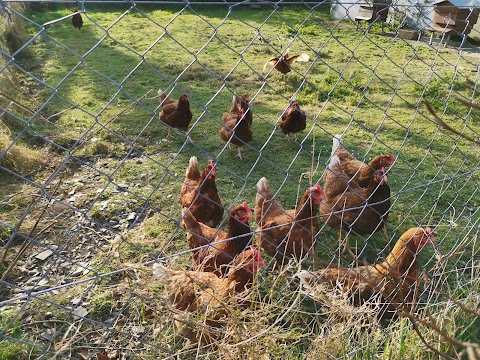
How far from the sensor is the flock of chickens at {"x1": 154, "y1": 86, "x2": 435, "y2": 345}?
6.38 feet

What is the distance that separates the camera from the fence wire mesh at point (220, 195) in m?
1.73

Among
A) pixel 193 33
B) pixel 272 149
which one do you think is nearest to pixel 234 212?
pixel 272 149

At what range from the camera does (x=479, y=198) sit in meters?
3.96

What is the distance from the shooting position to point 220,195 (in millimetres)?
3996

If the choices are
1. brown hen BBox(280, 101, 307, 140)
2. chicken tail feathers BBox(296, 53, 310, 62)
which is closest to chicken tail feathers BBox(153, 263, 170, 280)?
brown hen BBox(280, 101, 307, 140)

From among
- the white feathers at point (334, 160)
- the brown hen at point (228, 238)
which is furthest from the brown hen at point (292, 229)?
the white feathers at point (334, 160)

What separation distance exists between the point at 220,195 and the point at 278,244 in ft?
3.81

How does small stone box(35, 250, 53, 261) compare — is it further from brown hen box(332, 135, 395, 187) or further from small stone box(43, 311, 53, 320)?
brown hen box(332, 135, 395, 187)

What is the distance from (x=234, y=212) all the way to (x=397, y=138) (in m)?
3.10

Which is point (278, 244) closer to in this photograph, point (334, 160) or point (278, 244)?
point (278, 244)

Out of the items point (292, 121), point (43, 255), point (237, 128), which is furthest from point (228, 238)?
point (292, 121)

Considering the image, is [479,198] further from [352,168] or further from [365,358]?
[365,358]

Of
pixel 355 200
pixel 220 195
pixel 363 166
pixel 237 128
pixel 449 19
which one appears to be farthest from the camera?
pixel 237 128

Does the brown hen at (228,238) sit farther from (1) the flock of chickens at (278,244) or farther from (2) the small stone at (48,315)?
(2) the small stone at (48,315)
